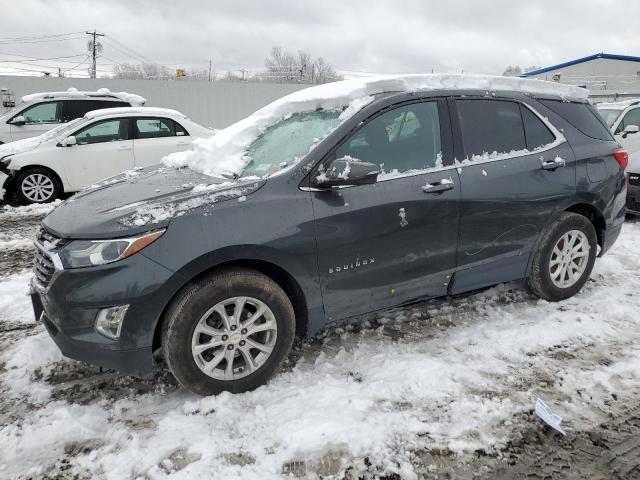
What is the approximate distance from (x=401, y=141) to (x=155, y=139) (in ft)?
21.1

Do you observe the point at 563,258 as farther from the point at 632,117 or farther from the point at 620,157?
the point at 632,117

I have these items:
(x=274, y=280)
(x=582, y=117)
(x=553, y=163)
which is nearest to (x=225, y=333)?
(x=274, y=280)

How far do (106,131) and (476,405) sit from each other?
779 centimetres

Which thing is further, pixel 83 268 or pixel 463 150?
pixel 463 150

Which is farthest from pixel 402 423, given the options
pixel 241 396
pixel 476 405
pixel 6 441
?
pixel 6 441

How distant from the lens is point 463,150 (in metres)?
3.41

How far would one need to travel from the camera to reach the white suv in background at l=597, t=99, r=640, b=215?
6.89 meters

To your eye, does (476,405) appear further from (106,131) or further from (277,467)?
(106,131)

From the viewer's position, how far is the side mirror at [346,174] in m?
2.78

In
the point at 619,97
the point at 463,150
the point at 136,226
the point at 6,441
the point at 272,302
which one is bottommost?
the point at 6,441

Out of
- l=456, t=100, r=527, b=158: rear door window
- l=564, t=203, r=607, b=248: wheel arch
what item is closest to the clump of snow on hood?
l=456, t=100, r=527, b=158: rear door window

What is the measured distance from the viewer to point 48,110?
33.8ft

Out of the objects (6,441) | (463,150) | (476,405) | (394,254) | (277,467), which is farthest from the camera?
(463,150)

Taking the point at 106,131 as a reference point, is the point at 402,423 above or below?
below
